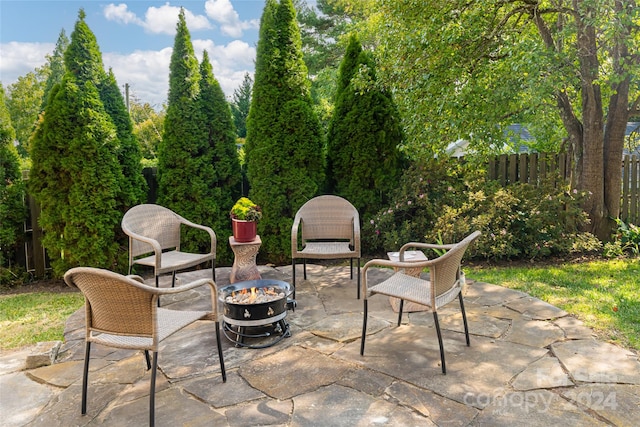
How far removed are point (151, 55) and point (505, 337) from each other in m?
8.85

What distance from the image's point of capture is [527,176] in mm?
6137

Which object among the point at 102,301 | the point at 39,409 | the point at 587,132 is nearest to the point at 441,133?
the point at 587,132

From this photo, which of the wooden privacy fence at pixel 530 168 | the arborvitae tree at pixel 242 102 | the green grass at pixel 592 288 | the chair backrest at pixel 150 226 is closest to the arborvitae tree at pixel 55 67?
the arborvitae tree at pixel 242 102

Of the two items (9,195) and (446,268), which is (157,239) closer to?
(9,195)

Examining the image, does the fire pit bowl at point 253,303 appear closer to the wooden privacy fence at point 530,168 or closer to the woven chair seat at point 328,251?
the woven chair seat at point 328,251

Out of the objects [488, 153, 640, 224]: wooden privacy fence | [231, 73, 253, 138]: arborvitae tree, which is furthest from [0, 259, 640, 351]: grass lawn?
[231, 73, 253, 138]: arborvitae tree

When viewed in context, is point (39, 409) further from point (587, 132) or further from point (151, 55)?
point (151, 55)

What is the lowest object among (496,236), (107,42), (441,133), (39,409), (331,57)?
(39,409)

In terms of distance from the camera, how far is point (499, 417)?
80.7 inches

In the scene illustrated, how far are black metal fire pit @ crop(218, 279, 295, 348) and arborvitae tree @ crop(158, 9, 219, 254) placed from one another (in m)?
2.43

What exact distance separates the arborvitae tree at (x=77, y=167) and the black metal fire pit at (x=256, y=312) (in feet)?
7.98

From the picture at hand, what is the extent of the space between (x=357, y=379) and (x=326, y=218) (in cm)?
232

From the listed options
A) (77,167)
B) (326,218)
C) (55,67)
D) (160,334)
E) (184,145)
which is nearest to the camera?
(160,334)

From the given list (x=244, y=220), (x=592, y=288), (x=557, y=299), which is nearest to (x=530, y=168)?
(x=592, y=288)
